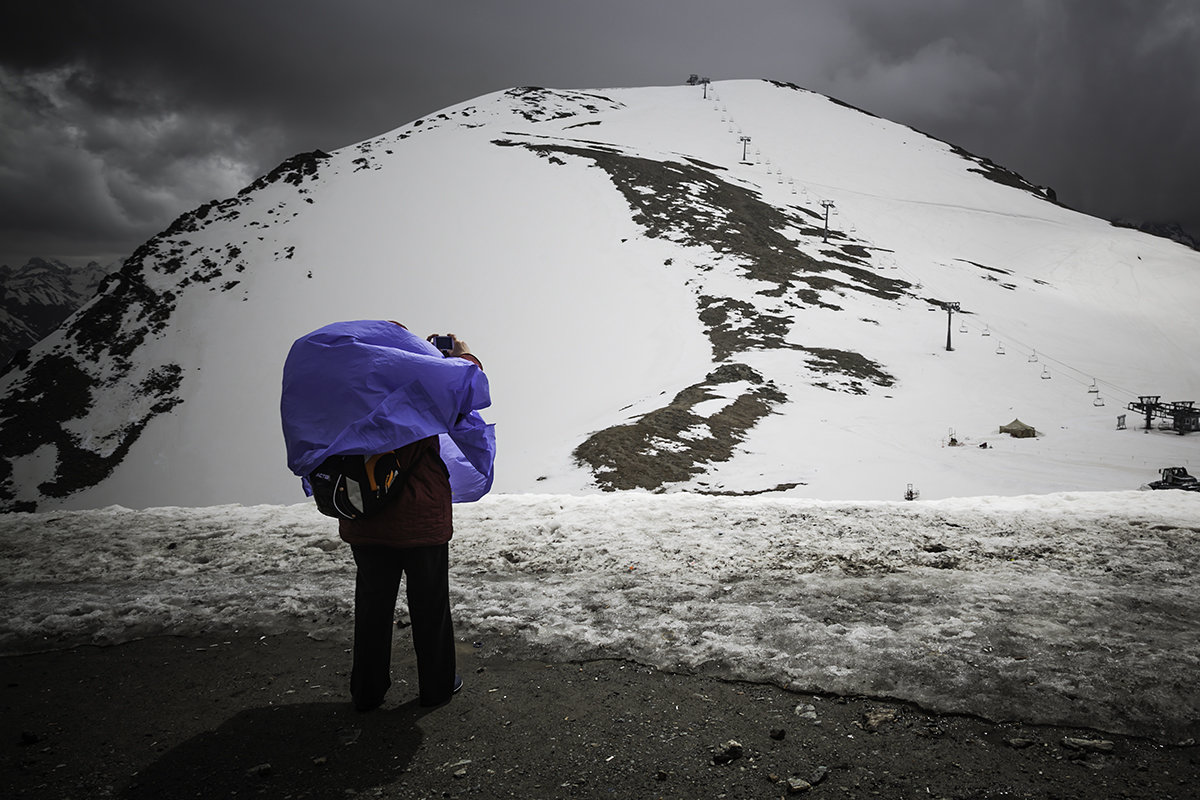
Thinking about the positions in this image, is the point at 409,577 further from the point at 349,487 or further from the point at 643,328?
the point at 643,328

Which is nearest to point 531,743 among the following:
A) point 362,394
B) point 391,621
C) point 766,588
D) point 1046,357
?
point 391,621

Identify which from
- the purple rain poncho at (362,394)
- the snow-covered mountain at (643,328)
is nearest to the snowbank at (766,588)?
the purple rain poncho at (362,394)

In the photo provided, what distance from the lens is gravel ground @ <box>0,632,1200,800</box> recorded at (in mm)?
3275

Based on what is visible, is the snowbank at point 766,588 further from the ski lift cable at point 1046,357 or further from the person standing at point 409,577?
the ski lift cable at point 1046,357

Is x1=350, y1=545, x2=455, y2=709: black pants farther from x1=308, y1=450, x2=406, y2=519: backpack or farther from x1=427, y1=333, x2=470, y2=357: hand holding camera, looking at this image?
x1=427, y1=333, x2=470, y2=357: hand holding camera

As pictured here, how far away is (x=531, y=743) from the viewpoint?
3715 mm

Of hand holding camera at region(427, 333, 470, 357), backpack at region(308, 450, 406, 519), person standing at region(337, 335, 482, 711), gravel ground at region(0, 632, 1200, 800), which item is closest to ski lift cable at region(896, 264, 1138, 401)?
gravel ground at region(0, 632, 1200, 800)

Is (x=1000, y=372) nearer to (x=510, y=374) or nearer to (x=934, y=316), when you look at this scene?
(x=934, y=316)

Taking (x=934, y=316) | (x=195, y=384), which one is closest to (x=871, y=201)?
(x=934, y=316)

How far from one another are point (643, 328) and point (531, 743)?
43688mm

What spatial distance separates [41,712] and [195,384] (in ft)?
180

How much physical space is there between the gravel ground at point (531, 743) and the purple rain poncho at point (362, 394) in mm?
1630

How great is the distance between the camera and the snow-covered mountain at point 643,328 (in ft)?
91.8

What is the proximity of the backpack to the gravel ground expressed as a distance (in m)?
1.37
